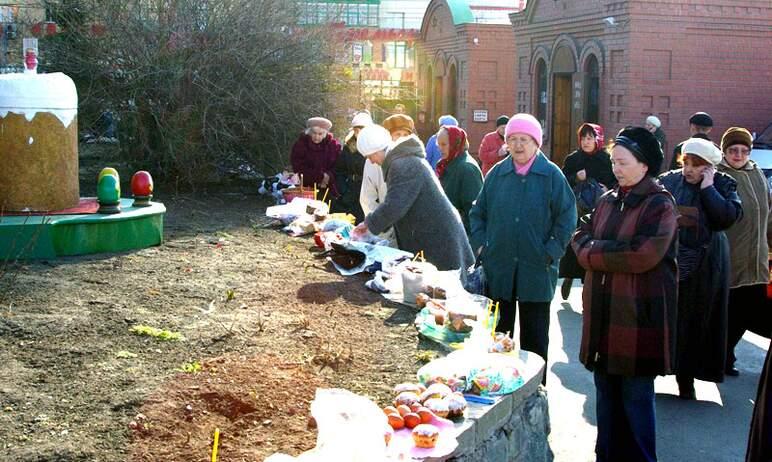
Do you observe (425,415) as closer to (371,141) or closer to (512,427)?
(512,427)

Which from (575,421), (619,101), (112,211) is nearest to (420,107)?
(619,101)

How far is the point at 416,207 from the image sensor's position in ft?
22.8

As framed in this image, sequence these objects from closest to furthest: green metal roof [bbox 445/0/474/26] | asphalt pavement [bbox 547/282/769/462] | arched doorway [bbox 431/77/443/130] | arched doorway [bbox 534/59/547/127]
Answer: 1. asphalt pavement [bbox 547/282/769/462]
2. arched doorway [bbox 534/59/547/127]
3. green metal roof [bbox 445/0/474/26]
4. arched doorway [bbox 431/77/443/130]

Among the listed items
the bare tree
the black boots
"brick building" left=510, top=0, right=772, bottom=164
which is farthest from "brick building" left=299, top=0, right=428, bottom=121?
the black boots

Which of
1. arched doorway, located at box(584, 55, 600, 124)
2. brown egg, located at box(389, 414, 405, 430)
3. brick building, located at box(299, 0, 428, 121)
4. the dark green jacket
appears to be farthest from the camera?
arched doorway, located at box(584, 55, 600, 124)

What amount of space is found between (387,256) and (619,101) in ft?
41.9

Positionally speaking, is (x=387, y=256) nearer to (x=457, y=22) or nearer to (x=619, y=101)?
(x=619, y=101)

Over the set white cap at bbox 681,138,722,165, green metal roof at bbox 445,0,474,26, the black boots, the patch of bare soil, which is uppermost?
green metal roof at bbox 445,0,474,26

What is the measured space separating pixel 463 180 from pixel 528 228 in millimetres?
2157

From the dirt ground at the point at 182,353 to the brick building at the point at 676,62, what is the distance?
12.1m

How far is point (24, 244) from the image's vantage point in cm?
779

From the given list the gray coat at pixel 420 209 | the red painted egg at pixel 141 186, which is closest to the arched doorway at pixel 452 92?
the red painted egg at pixel 141 186

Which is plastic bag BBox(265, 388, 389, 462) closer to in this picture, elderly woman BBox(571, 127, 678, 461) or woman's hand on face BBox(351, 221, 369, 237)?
elderly woman BBox(571, 127, 678, 461)

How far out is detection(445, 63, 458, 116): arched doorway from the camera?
31.0m
